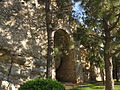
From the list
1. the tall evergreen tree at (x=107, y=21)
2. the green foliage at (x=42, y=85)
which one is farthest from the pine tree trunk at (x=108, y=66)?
the green foliage at (x=42, y=85)

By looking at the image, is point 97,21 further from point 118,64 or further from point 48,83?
point 118,64

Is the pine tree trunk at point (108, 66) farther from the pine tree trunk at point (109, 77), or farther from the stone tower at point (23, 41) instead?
the stone tower at point (23, 41)

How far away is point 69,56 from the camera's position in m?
12.9

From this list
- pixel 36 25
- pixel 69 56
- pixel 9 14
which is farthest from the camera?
pixel 69 56

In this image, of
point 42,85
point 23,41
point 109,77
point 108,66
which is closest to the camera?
point 42,85

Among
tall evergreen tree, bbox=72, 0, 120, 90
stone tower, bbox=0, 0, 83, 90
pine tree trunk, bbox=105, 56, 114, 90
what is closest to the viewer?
tall evergreen tree, bbox=72, 0, 120, 90

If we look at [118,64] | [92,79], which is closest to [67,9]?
[92,79]

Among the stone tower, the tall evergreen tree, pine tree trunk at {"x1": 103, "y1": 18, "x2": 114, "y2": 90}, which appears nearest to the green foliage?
the tall evergreen tree

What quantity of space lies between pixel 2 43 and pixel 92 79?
8286 millimetres

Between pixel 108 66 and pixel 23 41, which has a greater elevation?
A: pixel 23 41

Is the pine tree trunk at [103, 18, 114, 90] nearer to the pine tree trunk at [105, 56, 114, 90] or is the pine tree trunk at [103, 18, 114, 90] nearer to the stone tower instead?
the pine tree trunk at [105, 56, 114, 90]

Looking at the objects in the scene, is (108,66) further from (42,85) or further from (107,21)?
(42,85)

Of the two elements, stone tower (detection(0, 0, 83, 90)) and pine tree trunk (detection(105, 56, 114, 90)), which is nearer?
pine tree trunk (detection(105, 56, 114, 90))

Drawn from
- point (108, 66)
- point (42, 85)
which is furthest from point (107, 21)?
point (42, 85)
